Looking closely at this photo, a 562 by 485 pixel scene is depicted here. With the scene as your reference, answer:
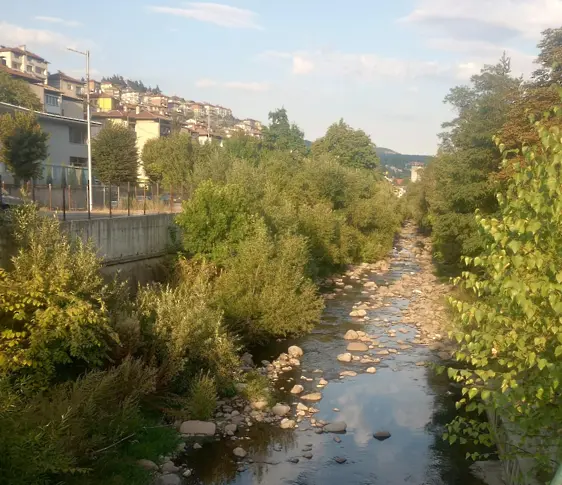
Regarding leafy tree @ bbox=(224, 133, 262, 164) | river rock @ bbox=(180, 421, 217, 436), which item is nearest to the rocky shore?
river rock @ bbox=(180, 421, 217, 436)

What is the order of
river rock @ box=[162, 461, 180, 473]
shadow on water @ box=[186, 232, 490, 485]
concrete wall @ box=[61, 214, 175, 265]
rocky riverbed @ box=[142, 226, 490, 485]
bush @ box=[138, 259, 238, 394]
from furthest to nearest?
concrete wall @ box=[61, 214, 175, 265], bush @ box=[138, 259, 238, 394], rocky riverbed @ box=[142, 226, 490, 485], shadow on water @ box=[186, 232, 490, 485], river rock @ box=[162, 461, 180, 473]

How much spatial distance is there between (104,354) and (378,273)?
27485mm

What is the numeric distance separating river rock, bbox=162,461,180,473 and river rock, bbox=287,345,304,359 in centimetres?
787

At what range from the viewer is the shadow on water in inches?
469

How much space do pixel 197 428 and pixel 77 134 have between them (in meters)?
35.0

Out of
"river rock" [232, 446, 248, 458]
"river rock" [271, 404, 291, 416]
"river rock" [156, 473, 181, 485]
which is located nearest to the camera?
"river rock" [156, 473, 181, 485]

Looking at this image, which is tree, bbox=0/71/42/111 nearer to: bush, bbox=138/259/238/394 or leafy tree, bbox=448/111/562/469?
bush, bbox=138/259/238/394

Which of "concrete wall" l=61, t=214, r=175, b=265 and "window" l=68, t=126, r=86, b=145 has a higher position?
"window" l=68, t=126, r=86, b=145

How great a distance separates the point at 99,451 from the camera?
9867 millimetres

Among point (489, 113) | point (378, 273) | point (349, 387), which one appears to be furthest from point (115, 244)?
point (378, 273)

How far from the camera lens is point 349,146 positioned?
3093 inches

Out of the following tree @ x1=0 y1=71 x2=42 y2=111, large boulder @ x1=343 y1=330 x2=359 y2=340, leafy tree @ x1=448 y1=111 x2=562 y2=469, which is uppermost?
tree @ x1=0 y1=71 x2=42 y2=111

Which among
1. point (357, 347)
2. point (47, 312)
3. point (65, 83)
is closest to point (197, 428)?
point (47, 312)

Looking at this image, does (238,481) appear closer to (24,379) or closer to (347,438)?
(347,438)
